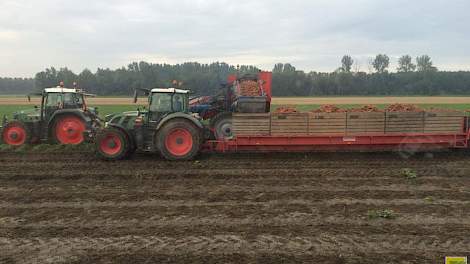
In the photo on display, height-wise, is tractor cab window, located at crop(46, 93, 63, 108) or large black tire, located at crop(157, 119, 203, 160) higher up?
tractor cab window, located at crop(46, 93, 63, 108)

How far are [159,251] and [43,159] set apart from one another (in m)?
7.91

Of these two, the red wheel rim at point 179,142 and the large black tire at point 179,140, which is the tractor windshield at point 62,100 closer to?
the large black tire at point 179,140

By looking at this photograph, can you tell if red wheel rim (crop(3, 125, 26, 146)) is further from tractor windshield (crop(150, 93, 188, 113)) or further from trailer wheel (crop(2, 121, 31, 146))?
tractor windshield (crop(150, 93, 188, 113))

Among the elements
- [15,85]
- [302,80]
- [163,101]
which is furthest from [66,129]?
[15,85]

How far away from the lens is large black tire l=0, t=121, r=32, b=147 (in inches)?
561

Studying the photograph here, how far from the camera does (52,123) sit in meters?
14.1

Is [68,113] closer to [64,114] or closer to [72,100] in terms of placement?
[64,114]

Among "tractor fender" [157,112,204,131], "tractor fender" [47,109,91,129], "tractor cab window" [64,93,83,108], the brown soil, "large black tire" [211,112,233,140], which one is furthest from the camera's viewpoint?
"large black tire" [211,112,233,140]

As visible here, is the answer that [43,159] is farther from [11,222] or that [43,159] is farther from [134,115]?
[11,222]

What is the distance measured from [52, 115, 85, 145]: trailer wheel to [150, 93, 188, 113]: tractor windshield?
368 centimetres

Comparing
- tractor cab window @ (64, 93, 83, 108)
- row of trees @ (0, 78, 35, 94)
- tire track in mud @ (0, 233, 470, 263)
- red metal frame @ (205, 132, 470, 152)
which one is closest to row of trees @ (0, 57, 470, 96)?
row of trees @ (0, 78, 35, 94)

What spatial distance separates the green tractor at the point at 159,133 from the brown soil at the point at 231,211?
0.40 meters

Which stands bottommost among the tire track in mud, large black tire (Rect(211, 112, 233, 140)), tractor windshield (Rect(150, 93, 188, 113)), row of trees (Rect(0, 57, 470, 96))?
the tire track in mud

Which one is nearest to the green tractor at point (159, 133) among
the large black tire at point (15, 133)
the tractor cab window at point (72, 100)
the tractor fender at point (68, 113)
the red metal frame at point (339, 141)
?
the red metal frame at point (339, 141)
